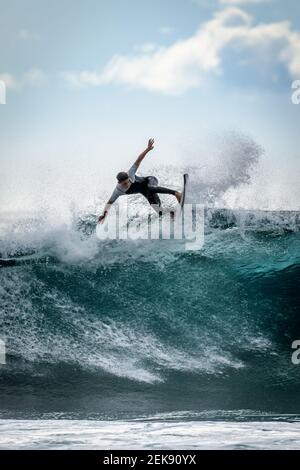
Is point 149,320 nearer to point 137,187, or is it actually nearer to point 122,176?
point 137,187

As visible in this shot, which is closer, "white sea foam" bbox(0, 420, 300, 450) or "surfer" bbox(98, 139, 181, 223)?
"white sea foam" bbox(0, 420, 300, 450)

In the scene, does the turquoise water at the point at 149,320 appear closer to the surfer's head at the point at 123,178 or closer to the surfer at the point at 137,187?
the surfer at the point at 137,187

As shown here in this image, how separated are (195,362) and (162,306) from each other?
4.17 feet

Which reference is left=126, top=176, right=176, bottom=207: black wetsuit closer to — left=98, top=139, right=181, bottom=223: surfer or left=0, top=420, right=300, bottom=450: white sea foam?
left=98, top=139, right=181, bottom=223: surfer

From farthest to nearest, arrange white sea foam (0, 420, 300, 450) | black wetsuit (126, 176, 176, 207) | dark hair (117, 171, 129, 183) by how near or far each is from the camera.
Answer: black wetsuit (126, 176, 176, 207)
dark hair (117, 171, 129, 183)
white sea foam (0, 420, 300, 450)

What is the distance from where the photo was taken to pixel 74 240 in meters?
9.23

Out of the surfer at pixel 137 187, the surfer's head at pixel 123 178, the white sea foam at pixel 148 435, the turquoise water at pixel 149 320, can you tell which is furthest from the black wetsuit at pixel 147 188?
the white sea foam at pixel 148 435

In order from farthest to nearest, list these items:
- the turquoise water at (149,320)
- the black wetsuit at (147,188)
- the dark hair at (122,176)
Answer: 1. the black wetsuit at (147,188)
2. the dark hair at (122,176)
3. the turquoise water at (149,320)

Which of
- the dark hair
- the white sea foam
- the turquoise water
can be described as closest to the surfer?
the dark hair

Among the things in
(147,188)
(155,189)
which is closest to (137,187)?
(147,188)

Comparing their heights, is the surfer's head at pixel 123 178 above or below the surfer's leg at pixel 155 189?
above
